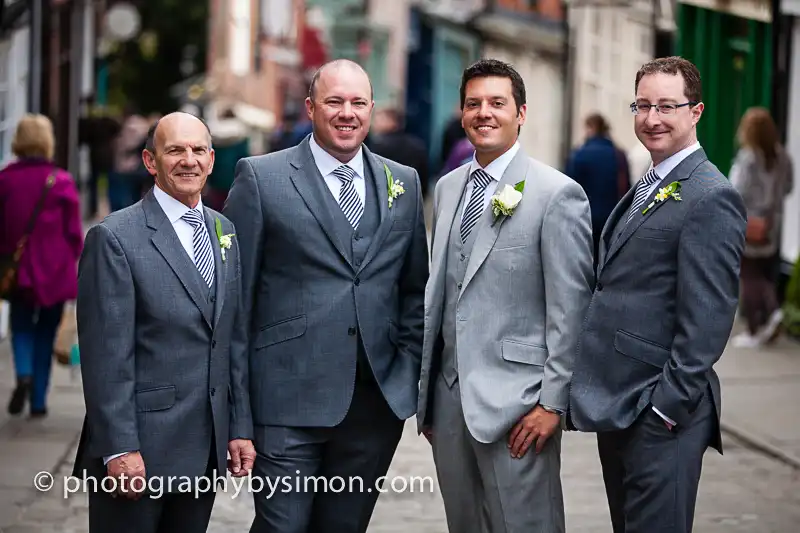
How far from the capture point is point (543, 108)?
30953 millimetres

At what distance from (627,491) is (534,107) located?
26.7 meters

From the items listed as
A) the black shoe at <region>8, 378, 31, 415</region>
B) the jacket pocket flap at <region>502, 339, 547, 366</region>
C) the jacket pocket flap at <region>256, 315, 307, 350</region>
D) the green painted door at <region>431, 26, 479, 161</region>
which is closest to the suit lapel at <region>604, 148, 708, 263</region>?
the jacket pocket flap at <region>502, 339, 547, 366</region>

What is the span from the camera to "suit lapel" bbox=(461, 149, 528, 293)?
4.99m

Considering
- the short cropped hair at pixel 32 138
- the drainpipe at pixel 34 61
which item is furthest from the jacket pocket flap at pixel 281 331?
the drainpipe at pixel 34 61

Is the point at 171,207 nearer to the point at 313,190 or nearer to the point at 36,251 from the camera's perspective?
the point at 313,190

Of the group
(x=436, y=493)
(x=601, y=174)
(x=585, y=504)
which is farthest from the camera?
(x=601, y=174)

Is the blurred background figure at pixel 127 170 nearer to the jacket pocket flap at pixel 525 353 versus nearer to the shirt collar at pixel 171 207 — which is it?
the shirt collar at pixel 171 207

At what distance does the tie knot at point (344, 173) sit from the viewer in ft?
17.4

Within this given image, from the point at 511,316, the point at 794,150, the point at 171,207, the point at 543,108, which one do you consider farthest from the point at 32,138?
the point at 543,108

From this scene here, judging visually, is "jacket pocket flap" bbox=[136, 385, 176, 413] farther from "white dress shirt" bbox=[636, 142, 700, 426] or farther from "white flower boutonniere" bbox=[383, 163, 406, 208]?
"white dress shirt" bbox=[636, 142, 700, 426]

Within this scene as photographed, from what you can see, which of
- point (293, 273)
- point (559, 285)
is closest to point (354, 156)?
point (293, 273)

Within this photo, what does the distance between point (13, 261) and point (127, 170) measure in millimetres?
13342

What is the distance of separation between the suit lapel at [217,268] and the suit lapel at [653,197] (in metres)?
1.28

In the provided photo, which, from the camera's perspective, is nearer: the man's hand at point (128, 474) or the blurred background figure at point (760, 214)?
the man's hand at point (128, 474)
